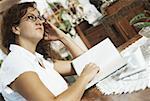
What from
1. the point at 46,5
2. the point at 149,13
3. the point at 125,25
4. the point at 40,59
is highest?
the point at 46,5

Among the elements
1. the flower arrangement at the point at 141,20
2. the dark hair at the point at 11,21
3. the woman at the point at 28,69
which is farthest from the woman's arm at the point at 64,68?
the flower arrangement at the point at 141,20

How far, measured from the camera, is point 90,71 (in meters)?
1.54

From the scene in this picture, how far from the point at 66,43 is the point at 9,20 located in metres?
0.49

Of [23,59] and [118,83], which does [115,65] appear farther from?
[23,59]

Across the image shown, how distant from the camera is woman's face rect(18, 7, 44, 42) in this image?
1.64 m

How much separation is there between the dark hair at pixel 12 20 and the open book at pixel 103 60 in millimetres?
352

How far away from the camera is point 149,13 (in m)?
1.62

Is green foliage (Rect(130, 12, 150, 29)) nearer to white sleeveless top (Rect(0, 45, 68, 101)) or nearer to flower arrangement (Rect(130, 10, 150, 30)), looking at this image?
flower arrangement (Rect(130, 10, 150, 30))

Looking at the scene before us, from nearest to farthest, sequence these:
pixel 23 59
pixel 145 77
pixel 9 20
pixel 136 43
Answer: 1. pixel 145 77
2. pixel 23 59
3. pixel 9 20
4. pixel 136 43

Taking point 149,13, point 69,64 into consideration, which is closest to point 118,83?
point 149,13

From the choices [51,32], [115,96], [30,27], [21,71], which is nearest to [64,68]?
[51,32]

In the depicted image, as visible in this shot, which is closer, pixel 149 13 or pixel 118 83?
pixel 118 83

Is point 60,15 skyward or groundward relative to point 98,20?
skyward

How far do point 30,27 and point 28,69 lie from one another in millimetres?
255
